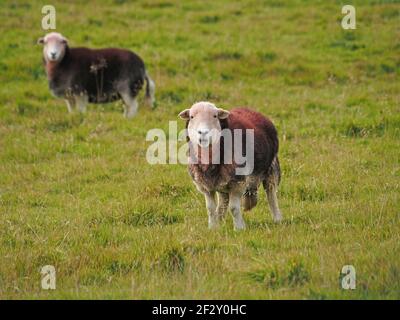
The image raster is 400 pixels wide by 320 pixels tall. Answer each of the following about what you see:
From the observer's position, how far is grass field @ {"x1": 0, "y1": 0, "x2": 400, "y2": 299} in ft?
19.3

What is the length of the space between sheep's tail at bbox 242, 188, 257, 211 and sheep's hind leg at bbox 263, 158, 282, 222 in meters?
0.20

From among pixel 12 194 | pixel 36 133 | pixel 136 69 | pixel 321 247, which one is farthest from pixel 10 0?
pixel 321 247

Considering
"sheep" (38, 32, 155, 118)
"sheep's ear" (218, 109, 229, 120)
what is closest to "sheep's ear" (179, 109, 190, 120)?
"sheep's ear" (218, 109, 229, 120)

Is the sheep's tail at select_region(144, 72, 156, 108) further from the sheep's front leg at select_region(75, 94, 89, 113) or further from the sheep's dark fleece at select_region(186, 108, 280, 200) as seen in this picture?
the sheep's dark fleece at select_region(186, 108, 280, 200)

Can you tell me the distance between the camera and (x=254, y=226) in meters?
7.52

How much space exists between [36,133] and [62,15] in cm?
951

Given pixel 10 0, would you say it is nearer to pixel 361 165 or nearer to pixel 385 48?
pixel 385 48

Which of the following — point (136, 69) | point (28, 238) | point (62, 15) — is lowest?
point (28, 238)

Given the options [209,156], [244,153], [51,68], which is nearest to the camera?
[209,156]

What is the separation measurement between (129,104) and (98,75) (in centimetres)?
86

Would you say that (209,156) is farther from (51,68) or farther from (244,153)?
(51,68)

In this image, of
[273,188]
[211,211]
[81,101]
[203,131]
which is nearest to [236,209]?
[211,211]

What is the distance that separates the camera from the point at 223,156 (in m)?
7.12

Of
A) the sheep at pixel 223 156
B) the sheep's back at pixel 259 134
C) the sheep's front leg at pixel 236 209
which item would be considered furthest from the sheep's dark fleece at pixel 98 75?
the sheep's front leg at pixel 236 209
